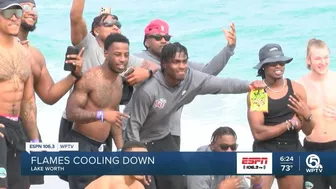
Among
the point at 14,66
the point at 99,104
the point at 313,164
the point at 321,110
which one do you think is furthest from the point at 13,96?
the point at 321,110

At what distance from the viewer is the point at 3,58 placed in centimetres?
1073

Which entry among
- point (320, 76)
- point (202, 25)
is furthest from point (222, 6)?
point (320, 76)

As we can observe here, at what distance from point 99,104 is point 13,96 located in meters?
1.10

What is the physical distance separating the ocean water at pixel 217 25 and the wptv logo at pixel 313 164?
1022cm

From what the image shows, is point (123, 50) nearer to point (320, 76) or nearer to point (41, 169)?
point (41, 169)

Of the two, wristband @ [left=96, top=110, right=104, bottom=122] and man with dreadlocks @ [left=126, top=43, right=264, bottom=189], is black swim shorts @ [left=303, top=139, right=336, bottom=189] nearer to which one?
man with dreadlocks @ [left=126, top=43, right=264, bottom=189]

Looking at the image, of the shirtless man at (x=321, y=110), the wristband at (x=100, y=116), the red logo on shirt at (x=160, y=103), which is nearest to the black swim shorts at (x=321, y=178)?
the shirtless man at (x=321, y=110)

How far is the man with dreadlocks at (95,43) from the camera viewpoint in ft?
38.2

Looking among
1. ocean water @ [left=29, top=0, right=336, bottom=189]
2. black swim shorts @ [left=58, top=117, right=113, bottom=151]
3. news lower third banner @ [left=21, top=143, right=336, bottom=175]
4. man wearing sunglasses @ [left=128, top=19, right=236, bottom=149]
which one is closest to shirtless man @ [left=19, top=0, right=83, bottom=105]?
news lower third banner @ [left=21, top=143, right=336, bottom=175]

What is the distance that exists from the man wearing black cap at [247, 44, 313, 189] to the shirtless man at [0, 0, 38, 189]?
2.29m

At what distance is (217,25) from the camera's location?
26672mm

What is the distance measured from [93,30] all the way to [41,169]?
177cm

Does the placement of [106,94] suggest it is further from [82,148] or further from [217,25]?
[217,25]

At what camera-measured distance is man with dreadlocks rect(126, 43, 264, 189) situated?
38.6 feet
